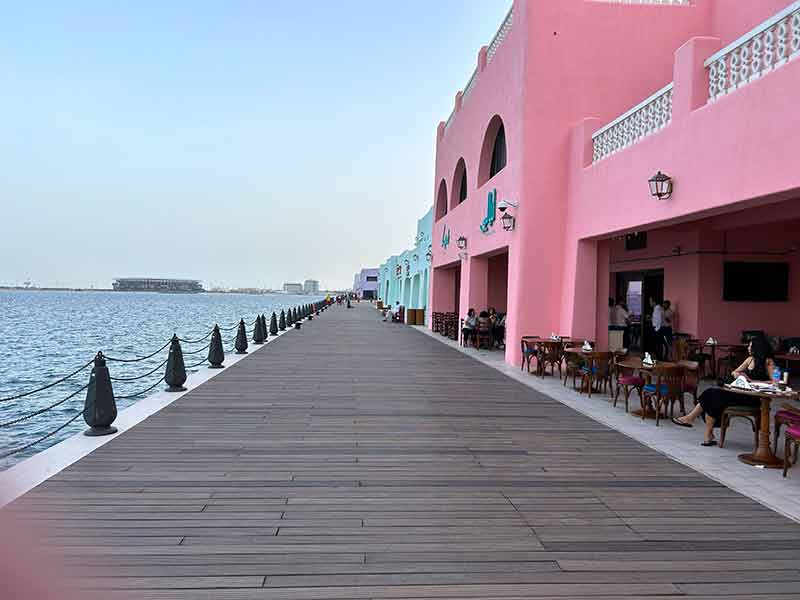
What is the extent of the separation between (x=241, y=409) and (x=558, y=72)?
909 centimetres

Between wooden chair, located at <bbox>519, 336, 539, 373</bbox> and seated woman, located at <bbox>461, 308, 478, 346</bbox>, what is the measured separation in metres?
4.36

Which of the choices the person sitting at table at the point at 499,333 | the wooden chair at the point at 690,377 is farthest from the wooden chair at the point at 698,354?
the person sitting at table at the point at 499,333

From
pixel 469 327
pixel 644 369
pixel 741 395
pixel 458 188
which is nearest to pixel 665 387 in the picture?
pixel 644 369

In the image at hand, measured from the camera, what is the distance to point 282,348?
15727mm

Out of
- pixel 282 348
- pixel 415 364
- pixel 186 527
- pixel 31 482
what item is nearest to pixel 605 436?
pixel 186 527

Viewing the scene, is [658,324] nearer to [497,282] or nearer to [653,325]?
[653,325]

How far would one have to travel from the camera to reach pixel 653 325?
1316cm

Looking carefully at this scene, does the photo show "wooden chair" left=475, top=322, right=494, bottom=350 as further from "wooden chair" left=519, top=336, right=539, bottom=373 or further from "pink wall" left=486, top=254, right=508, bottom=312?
"pink wall" left=486, top=254, right=508, bottom=312

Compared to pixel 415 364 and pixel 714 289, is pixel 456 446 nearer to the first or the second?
pixel 415 364

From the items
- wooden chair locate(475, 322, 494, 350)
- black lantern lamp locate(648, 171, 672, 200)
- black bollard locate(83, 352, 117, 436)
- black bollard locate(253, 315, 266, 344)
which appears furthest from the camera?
black bollard locate(253, 315, 266, 344)

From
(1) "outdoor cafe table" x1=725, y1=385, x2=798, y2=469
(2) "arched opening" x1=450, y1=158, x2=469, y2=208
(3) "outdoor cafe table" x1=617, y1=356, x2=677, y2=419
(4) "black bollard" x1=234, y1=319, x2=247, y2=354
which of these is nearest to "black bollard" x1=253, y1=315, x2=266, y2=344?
(4) "black bollard" x1=234, y1=319, x2=247, y2=354

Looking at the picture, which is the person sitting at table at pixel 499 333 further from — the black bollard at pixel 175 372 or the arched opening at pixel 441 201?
the black bollard at pixel 175 372

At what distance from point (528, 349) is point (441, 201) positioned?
616 inches

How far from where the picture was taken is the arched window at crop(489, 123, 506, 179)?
1606 cm
